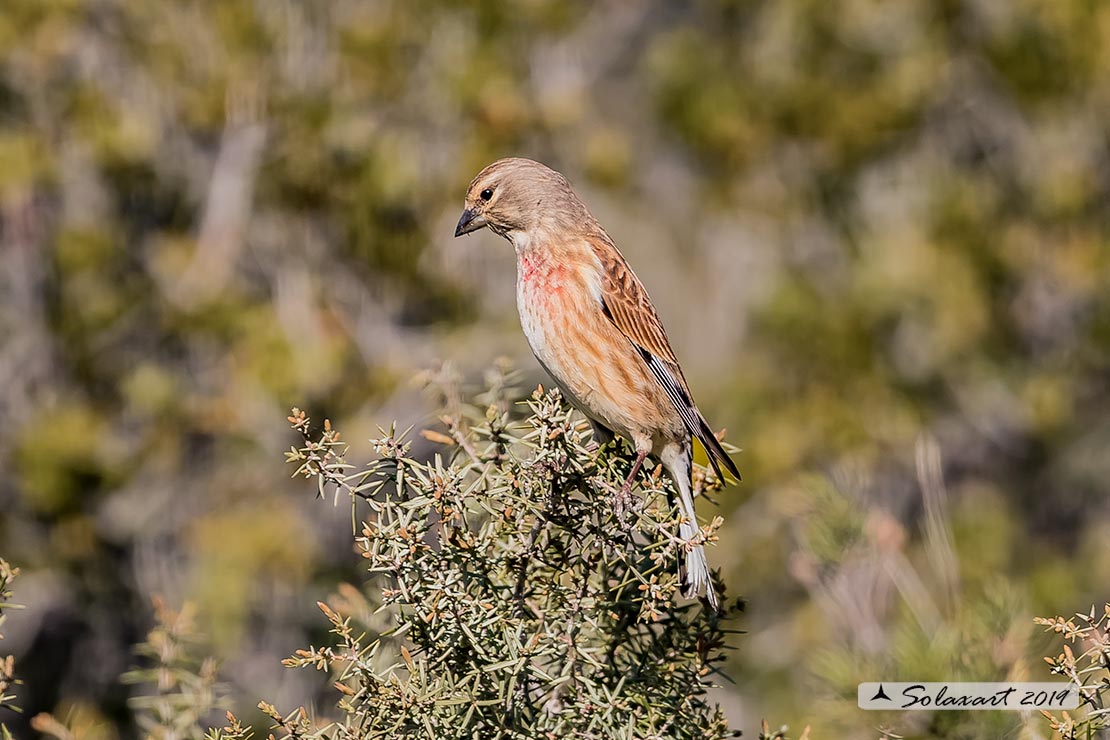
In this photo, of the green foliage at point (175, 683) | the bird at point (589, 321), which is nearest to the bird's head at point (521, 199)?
the bird at point (589, 321)

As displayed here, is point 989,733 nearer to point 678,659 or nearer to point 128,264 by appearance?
point 678,659

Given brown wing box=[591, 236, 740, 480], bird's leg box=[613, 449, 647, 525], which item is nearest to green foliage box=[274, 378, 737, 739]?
bird's leg box=[613, 449, 647, 525]

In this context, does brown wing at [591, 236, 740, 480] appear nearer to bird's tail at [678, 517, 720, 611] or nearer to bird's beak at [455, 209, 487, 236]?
bird's beak at [455, 209, 487, 236]

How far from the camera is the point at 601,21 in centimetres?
949

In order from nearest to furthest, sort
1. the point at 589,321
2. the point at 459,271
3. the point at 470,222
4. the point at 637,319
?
the point at 589,321
the point at 637,319
the point at 470,222
the point at 459,271

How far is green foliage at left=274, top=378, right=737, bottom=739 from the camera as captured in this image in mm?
2584

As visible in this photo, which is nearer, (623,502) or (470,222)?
(623,502)

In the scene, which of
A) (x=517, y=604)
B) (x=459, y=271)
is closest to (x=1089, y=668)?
(x=517, y=604)

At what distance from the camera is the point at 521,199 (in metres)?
4.52

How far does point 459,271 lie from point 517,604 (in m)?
5.68

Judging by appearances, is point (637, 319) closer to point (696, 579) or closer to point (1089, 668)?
point (696, 579)

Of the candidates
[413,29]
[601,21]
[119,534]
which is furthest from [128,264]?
[601,21]

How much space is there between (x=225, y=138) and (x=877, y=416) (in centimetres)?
461

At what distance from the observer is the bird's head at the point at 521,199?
4.50 m
